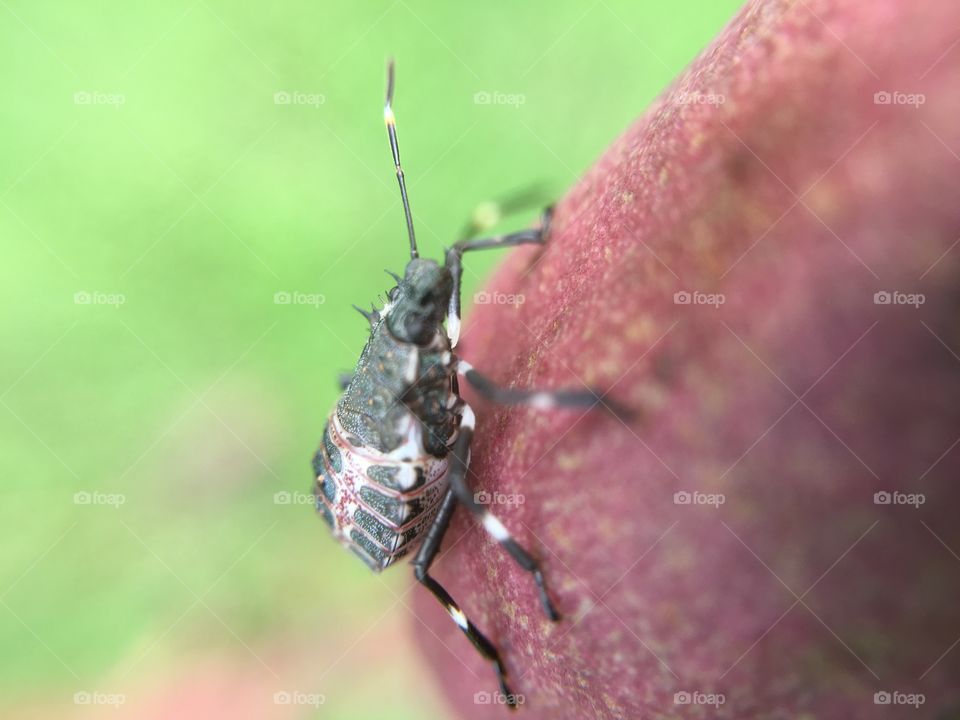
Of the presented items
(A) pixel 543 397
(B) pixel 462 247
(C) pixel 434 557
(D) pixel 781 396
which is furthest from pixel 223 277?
(D) pixel 781 396

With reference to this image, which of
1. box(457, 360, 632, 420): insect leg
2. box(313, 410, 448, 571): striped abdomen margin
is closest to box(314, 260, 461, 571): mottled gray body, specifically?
box(313, 410, 448, 571): striped abdomen margin

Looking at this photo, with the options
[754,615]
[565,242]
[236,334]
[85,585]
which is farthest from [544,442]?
[85,585]

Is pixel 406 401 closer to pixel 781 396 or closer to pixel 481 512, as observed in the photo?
pixel 481 512

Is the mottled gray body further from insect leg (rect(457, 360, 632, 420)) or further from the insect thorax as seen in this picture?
insect leg (rect(457, 360, 632, 420))

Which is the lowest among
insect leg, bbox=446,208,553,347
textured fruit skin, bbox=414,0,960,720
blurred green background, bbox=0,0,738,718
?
blurred green background, bbox=0,0,738,718

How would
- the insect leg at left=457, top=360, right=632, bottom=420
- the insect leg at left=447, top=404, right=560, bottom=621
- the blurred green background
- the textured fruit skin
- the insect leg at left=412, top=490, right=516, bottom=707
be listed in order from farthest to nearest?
the blurred green background → the insect leg at left=412, top=490, right=516, bottom=707 → the insect leg at left=447, top=404, right=560, bottom=621 → the insect leg at left=457, top=360, right=632, bottom=420 → the textured fruit skin

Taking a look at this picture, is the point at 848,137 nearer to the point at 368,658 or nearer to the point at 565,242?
the point at 565,242

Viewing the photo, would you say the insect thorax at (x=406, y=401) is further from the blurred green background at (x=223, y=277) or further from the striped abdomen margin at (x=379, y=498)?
the blurred green background at (x=223, y=277)
